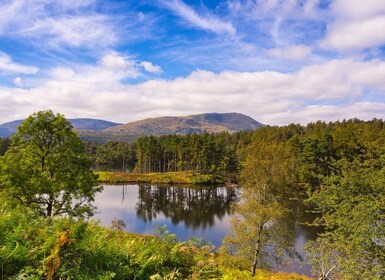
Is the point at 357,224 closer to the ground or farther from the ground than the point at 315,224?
farther from the ground

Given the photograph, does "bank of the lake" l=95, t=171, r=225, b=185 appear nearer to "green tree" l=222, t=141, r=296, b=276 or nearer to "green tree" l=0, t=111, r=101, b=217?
"green tree" l=222, t=141, r=296, b=276

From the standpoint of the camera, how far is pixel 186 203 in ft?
225

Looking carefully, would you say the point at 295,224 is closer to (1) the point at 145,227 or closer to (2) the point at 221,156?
(1) the point at 145,227

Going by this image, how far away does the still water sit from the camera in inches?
1740

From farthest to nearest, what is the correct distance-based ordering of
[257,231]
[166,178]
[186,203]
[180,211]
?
[166,178]
[186,203]
[180,211]
[257,231]

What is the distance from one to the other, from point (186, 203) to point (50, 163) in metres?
46.2

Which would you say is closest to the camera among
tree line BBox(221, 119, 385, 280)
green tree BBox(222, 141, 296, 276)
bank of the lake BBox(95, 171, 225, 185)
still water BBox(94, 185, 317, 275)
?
tree line BBox(221, 119, 385, 280)

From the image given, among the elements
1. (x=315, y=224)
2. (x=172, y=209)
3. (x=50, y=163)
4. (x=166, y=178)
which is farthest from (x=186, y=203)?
(x=315, y=224)

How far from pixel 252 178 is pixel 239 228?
30.0 ft

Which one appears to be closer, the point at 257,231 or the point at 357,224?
the point at 357,224

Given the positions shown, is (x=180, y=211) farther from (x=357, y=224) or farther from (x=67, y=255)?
(x=67, y=255)

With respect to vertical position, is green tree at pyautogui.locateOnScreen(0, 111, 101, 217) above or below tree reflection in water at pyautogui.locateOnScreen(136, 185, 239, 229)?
above

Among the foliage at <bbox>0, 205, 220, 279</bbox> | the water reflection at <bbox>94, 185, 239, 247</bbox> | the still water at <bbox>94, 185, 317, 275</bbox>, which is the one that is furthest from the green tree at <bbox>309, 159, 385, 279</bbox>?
the water reflection at <bbox>94, 185, 239, 247</bbox>

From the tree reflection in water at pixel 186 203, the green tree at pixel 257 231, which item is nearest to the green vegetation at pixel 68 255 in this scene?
the green tree at pixel 257 231
